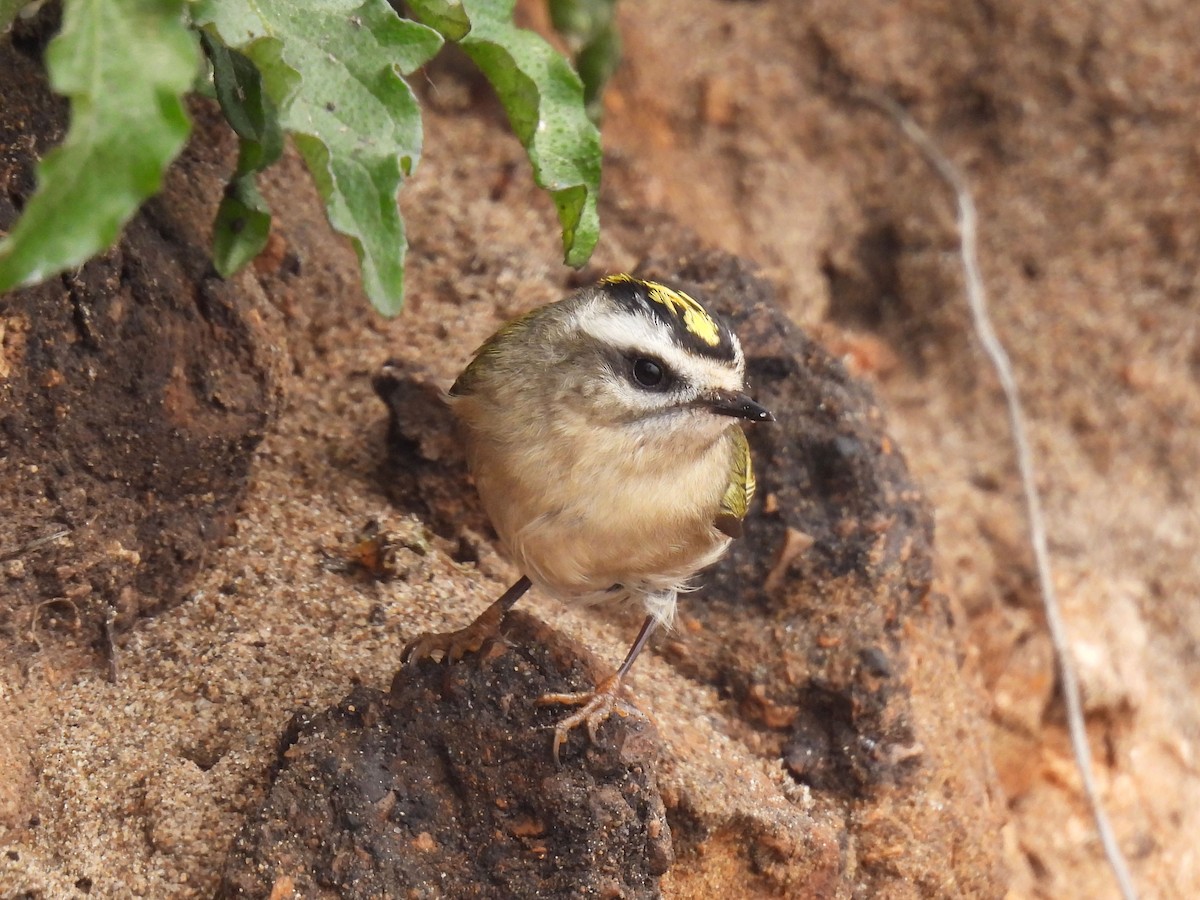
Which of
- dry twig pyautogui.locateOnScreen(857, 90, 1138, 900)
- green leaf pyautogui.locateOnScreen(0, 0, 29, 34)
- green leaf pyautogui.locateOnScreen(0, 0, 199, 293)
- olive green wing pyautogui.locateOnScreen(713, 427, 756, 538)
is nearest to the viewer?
green leaf pyautogui.locateOnScreen(0, 0, 199, 293)

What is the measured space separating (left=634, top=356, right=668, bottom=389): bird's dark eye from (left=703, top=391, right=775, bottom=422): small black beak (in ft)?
0.43

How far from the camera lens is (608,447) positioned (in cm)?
328

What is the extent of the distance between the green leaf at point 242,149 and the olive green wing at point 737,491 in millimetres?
1502

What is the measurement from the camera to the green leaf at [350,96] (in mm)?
2789

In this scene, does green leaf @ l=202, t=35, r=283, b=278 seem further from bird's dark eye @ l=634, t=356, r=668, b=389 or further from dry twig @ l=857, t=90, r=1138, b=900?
dry twig @ l=857, t=90, r=1138, b=900

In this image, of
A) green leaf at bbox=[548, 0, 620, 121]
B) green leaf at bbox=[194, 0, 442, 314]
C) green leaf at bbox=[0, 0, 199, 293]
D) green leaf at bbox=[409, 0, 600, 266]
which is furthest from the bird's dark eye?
green leaf at bbox=[548, 0, 620, 121]

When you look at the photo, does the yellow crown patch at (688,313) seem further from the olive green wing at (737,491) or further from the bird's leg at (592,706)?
the bird's leg at (592,706)

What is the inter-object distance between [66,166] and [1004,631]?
420cm

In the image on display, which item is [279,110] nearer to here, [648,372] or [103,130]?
[103,130]

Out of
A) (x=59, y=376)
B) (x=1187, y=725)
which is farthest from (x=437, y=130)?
(x=1187, y=725)

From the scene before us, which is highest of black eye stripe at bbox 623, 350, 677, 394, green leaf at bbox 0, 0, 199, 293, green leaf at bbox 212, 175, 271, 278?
green leaf at bbox 0, 0, 199, 293

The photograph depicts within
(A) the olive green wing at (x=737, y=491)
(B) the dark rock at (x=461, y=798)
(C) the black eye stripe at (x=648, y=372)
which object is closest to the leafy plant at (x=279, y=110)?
(C) the black eye stripe at (x=648, y=372)

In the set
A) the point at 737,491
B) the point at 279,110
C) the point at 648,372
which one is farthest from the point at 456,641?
the point at 279,110

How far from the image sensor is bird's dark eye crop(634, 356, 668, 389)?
129 inches
